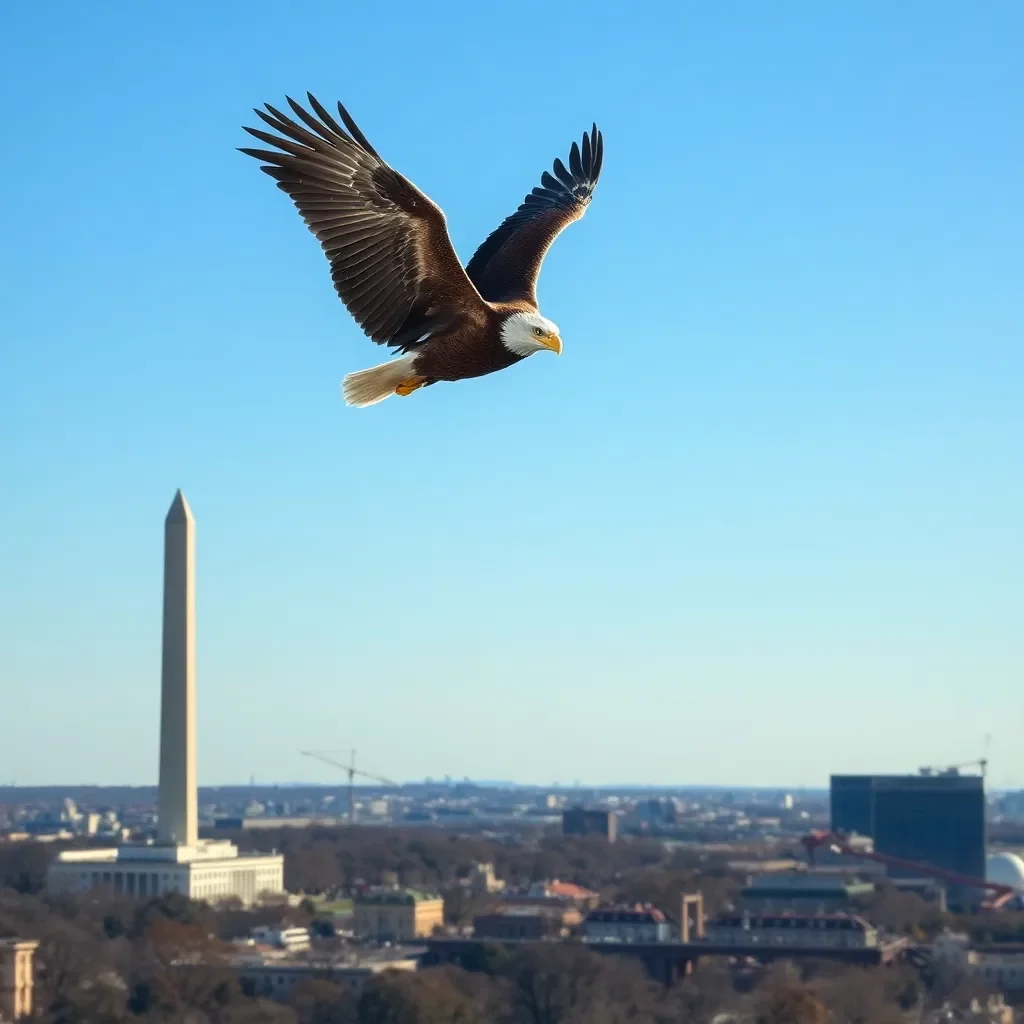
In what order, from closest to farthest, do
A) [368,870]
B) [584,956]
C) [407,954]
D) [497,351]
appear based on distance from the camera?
[497,351], [584,956], [407,954], [368,870]

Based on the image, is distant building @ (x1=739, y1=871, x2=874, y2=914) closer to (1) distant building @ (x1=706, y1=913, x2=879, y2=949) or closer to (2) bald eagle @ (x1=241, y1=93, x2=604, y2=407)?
(1) distant building @ (x1=706, y1=913, x2=879, y2=949)

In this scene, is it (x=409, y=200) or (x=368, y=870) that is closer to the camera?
(x=409, y=200)

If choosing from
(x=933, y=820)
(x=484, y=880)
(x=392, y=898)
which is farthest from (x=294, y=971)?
(x=933, y=820)

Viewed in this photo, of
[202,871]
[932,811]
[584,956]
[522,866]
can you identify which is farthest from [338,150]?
[932,811]

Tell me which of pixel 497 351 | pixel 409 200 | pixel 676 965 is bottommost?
pixel 676 965

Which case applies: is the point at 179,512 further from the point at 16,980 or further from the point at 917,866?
the point at 917,866

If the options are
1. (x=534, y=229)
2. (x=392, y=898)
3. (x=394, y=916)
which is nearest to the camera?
(x=534, y=229)

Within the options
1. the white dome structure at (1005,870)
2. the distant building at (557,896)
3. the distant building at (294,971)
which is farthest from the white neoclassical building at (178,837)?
the white dome structure at (1005,870)

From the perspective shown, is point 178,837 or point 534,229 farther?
point 178,837

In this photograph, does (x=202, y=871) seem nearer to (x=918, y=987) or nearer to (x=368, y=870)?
(x=368, y=870)
